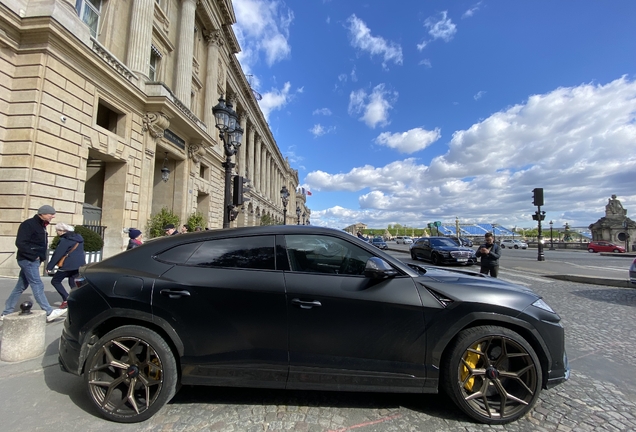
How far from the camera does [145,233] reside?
14234 mm

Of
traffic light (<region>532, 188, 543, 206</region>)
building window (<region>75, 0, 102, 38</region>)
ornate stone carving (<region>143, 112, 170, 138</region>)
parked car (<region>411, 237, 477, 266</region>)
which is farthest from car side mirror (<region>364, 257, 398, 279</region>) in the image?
traffic light (<region>532, 188, 543, 206</region>)

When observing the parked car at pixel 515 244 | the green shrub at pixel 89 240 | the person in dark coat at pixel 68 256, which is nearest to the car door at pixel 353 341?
the person in dark coat at pixel 68 256

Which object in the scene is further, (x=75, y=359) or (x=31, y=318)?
(x=31, y=318)

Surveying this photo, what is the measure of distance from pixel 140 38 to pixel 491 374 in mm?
18600

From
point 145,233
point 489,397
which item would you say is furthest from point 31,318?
point 145,233

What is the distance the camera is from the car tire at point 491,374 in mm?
2387

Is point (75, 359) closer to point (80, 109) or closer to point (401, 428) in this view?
point (401, 428)

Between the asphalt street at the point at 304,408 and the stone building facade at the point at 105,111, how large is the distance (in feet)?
27.5

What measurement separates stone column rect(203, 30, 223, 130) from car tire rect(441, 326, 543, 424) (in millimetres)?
24515

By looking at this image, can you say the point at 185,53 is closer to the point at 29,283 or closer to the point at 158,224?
the point at 158,224

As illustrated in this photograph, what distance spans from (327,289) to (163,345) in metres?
1.47

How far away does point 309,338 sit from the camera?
2391mm

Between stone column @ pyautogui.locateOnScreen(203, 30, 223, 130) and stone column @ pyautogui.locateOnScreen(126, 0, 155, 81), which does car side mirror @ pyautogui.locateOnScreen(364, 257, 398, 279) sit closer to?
stone column @ pyautogui.locateOnScreen(126, 0, 155, 81)

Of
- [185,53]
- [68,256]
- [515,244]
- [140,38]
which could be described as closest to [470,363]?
[68,256]
